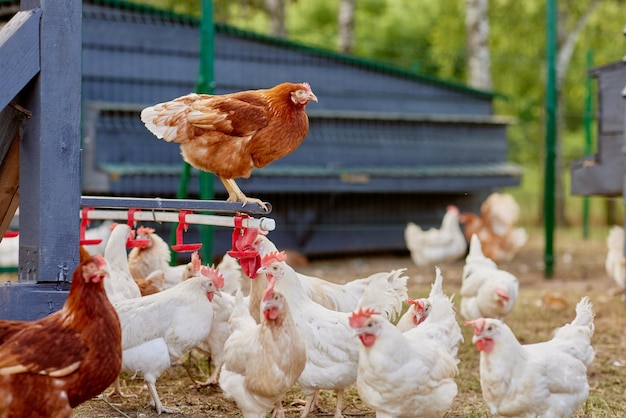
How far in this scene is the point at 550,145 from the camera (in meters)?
10.3

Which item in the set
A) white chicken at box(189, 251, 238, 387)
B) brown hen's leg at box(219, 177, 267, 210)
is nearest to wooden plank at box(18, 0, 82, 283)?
brown hen's leg at box(219, 177, 267, 210)

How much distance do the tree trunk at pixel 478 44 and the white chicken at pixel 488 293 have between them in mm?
Result: 6892

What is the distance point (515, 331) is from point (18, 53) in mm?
4492

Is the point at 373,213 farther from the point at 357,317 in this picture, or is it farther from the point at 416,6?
the point at 416,6

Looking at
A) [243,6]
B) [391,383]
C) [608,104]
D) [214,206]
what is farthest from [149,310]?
[243,6]

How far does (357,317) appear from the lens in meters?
Answer: 4.06

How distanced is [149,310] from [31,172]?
3.69ft

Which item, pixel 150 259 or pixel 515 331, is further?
pixel 515 331

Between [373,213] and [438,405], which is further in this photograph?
[373,213]

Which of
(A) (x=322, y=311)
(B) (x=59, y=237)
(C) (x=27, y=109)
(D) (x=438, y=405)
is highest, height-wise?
(C) (x=27, y=109)

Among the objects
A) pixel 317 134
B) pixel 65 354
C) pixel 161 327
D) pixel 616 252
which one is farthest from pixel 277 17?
pixel 65 354

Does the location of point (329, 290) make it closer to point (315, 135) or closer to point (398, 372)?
point (398, 372)

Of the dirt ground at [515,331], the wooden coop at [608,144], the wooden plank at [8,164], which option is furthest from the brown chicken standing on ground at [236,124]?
the wooden coop at [608,144]

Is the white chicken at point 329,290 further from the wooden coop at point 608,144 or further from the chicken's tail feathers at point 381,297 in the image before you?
the wooden coop at point 608,144
